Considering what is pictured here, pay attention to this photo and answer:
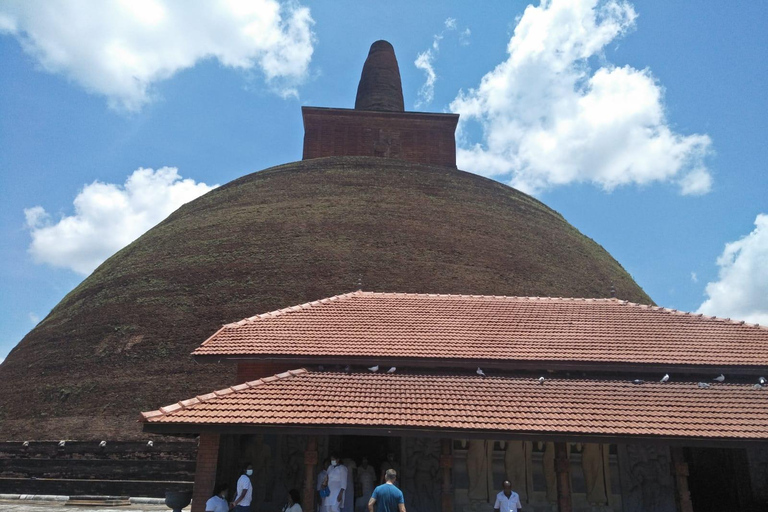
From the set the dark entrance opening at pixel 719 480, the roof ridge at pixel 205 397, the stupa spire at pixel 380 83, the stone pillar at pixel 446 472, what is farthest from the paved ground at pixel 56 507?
the stupa spire at pixel 380 83

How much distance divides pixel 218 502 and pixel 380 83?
112 ft

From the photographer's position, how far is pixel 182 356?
664 inches

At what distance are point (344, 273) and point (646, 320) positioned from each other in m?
10.1

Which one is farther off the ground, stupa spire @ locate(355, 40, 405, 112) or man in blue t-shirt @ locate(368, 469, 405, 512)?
stupa spire @ locate(355, 40, 405, 112)

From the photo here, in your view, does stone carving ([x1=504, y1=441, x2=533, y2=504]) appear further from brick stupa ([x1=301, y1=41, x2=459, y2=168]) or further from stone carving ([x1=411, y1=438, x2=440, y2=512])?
brick stupa ([x1=301, y1=41, x2=459, y2=168])

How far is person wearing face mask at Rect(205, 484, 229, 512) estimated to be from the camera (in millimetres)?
7715

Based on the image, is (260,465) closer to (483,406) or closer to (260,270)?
(483,406)

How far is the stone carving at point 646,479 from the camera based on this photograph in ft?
29.3

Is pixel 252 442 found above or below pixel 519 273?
below

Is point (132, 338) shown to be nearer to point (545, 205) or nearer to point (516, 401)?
point (516, 401)

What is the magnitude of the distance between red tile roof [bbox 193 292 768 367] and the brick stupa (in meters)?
21.3

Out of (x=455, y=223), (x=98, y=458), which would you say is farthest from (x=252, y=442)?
(x=455, y=223)

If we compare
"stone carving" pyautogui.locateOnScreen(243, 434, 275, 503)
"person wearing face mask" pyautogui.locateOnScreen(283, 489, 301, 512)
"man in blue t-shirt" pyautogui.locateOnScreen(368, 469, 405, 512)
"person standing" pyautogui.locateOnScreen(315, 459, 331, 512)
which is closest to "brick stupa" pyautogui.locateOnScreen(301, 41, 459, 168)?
"stone carving" pyautogui.locateOnScreen(243, 434, 275, 503)

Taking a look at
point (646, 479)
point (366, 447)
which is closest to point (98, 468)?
point (366, 447)
